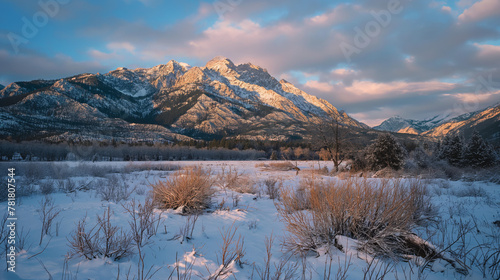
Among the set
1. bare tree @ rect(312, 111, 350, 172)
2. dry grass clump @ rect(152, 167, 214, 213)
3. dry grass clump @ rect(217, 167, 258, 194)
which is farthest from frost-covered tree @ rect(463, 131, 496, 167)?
dry grass clump @ rect(152, 167, 214, 213)

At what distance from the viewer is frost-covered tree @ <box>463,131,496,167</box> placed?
2041 cm

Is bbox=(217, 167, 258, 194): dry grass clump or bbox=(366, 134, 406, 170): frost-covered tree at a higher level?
bbox=(366, 134, 406, 170): frost-covered tree

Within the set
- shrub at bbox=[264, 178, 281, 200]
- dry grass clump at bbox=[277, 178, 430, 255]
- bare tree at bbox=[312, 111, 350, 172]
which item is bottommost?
shrub at bbox=[264, 178, 281, 200]

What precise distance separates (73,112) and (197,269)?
655 feet

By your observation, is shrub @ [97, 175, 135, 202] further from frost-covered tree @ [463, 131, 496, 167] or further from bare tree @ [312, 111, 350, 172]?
frost-covered tree @ [463, 131, 496, 167]

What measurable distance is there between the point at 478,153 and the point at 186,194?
28.0 metres

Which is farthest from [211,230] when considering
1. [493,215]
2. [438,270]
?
[493,215]

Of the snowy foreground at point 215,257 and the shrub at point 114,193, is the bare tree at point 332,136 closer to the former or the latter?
the snowy foreground at point 215,257

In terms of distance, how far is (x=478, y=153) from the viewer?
20.5m

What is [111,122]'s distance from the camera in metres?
153

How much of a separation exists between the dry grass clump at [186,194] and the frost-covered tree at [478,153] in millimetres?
27255

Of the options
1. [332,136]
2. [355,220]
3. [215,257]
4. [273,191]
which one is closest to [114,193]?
[273,191]

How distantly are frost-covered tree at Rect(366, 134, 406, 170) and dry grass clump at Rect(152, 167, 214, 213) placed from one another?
61.9 feet

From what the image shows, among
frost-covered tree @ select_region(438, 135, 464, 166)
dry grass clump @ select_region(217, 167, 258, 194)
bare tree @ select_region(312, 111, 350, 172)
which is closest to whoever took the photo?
dry grass clump @ select_region(217, 167, 258, 194)
